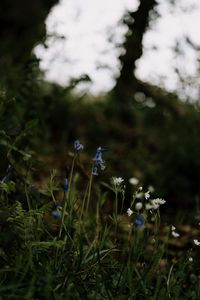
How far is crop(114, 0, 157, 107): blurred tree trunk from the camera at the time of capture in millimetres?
5395

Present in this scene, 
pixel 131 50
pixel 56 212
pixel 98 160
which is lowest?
pixel 56 212

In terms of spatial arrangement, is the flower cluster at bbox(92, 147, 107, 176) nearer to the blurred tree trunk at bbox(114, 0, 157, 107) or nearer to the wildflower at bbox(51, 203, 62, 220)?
the wildflower at bbox(51, 203, 62, 220)

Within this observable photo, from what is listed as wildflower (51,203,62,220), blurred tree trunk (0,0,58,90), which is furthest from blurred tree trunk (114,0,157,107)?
wildflower (51,203,62,220)

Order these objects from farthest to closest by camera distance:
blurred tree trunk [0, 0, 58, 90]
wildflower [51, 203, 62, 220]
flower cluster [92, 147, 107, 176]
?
blurred tree trunk [0, 0, 58, 90], flower cluster [92, 147, 107, 176], wildflower [51, 203, 62, 220]

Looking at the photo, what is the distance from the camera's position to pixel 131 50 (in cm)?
593

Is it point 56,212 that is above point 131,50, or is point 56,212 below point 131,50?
below

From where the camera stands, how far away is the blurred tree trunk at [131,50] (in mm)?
5395

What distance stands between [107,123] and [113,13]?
1.29 meters

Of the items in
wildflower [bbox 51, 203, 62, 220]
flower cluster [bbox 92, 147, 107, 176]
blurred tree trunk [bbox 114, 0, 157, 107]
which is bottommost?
wildflower [bbox 51, 203, 62, 220]

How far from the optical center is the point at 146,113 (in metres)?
6.18

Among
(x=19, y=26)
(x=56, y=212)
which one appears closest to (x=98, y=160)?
(x=56, y=212)

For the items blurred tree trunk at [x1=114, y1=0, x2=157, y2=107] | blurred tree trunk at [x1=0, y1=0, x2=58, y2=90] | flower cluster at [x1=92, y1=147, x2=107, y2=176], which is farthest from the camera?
blurred tree trunk at [x1=114, y1=0, x2=157, y2=107]

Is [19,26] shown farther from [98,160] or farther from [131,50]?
[98,160]

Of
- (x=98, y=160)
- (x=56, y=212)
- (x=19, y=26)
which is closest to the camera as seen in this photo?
(x=56, y=212)
